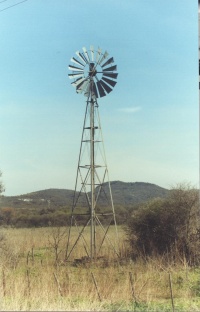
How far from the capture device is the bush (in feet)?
63.3

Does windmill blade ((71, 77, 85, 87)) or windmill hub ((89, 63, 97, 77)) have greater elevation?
windmill hub ((89, 63, 97, 77))

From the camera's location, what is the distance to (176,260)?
1856cm

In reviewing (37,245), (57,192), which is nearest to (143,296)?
(37,245)

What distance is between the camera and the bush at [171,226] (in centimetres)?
1928

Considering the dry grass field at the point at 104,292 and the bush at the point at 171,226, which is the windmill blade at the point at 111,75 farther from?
the dry grass field at the point at 104,292

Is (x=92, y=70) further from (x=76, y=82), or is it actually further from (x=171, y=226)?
(x=171, y=226)

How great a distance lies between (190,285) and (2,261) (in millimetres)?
8629

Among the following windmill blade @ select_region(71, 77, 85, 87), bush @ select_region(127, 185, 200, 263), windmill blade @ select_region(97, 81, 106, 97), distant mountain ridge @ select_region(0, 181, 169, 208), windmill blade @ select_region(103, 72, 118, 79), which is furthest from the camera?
distant mountain ridge @ select_region(0, 181, 169, 208)

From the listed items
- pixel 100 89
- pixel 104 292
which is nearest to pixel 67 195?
pixel 100 89

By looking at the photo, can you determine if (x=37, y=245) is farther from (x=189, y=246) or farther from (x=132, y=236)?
(x=189, y=246)

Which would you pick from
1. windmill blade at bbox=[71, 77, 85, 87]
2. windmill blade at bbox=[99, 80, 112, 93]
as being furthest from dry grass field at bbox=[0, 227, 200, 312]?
windmill blade at bbox=[71, 77, 85, 87]

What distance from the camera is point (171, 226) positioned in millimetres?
19797

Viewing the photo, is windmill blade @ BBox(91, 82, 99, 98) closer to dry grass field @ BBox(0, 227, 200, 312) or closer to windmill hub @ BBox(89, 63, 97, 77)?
windmill hub @ BBox(89, 63, 97, 77)

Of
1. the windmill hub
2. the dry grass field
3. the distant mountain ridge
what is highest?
the windmill hub
